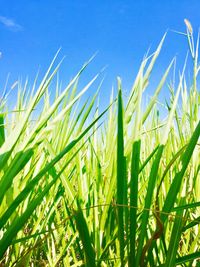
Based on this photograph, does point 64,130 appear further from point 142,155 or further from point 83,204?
point 142,155

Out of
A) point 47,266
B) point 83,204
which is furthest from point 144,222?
point 47,266

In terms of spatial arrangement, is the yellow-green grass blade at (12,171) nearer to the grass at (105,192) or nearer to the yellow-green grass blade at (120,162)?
the grass at (105,192)

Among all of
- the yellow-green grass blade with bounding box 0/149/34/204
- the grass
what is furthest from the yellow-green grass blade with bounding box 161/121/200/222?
the yellow-green grass blade with bounding box 0/149/34/204

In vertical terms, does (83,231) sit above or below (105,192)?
below

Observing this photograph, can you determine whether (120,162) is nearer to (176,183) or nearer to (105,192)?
(176,183)

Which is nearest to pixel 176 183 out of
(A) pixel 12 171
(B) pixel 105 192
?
(A) pixel 12 171

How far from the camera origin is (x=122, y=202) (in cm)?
46

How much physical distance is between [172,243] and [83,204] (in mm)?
326

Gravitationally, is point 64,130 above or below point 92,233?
above

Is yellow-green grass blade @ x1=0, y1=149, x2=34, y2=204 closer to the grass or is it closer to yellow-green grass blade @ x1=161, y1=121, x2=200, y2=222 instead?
the grass

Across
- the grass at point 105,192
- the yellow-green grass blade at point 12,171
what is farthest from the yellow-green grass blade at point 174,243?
the yellow-green grass blade at point 12,171

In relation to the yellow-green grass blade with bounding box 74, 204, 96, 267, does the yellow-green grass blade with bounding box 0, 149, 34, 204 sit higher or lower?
higher

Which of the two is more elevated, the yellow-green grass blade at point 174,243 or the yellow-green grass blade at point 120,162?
the yellow-green grass blade at point 120,162

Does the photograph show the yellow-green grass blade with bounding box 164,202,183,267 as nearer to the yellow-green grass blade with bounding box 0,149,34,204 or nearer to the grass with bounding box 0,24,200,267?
the grass with bounding box 0,24,200,267
